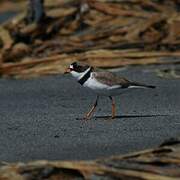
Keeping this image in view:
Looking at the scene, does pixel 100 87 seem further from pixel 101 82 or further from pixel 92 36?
pixel 92 36

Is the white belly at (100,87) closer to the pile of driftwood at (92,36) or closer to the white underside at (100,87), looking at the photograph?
the white underside at (100,87)

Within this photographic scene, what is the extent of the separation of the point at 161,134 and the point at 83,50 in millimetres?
5326

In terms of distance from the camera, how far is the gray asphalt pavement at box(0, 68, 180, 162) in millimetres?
7109

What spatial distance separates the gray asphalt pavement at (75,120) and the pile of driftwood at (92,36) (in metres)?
0.49

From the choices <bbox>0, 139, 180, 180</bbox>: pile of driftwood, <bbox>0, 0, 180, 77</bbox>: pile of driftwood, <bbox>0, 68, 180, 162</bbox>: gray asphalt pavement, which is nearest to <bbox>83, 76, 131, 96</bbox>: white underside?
<bbox>0, 68, 180, 162</bbox>: gray asphalt pavement

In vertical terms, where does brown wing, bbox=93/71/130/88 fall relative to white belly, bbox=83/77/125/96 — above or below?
above

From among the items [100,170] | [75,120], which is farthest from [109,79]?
[100,170]

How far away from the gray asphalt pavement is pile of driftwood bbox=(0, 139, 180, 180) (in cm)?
78

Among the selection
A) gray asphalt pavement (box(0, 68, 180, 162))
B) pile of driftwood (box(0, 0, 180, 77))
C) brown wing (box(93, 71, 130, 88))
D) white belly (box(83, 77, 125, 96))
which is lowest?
gray asphalt pavement (box(0, 68, 180, 162))

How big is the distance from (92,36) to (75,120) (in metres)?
Answer: 5.21

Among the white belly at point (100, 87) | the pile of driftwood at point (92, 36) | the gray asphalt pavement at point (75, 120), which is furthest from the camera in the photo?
the pile of driftwood at point (92, 36)

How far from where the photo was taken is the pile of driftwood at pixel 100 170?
5.75 metres

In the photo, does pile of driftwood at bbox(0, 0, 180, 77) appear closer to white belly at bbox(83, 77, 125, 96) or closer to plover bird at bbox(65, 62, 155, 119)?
plover bird at bbox(65, 62, 155, 119)

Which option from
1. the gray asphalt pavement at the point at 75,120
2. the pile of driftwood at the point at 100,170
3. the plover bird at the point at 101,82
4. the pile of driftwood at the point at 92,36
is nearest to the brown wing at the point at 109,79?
the plover bird at the point at 101,82
